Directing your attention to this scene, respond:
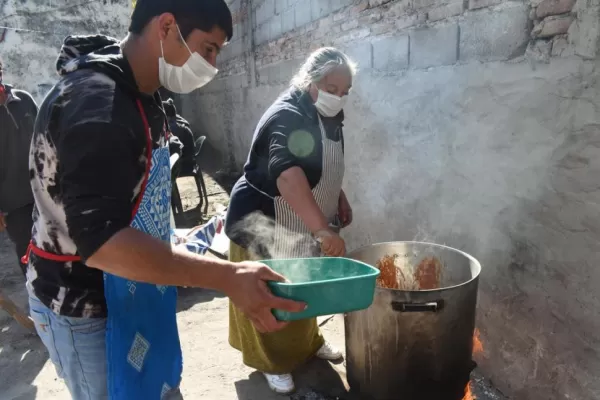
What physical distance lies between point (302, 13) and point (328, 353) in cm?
389

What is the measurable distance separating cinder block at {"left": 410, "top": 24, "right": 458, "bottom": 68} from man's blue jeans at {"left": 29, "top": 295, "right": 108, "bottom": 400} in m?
2.60

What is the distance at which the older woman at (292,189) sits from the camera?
2.34 m

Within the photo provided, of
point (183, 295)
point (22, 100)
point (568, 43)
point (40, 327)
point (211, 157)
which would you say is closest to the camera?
point (40, 327)

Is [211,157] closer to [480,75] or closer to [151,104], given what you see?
[480,75]

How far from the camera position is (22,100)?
3779 millimetres

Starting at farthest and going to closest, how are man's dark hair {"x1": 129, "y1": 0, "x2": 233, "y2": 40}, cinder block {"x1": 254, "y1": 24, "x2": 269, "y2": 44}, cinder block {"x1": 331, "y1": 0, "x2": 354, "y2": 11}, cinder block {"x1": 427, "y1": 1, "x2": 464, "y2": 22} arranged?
cinder block {"x1": 254, "y1": 24, "x2": 269, "y2": 44}, cinder block {"x1": 331, "y1": 0, "x2": 354, "y2": 11}, cinder block {"x1": 427, "y1": 1, "x2": 464, "y2": 22}, man's dark hair {"x1": 129, "y1": 0, "x2": 233, "y2": 40}

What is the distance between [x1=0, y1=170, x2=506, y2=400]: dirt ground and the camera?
9.91 ft

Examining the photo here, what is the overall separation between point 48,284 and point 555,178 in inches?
92.5

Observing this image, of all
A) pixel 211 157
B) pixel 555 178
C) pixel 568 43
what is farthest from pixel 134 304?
pixel 211 157

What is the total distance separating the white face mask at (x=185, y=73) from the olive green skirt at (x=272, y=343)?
149 centimetres

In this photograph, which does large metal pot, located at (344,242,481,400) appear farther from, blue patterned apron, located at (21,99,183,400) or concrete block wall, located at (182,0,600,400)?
blue patterned apron, located at (21,99,183,400)

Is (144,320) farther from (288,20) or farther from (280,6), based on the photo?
(280,6)

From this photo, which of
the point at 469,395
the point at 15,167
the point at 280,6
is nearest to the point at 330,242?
the point at 469,395

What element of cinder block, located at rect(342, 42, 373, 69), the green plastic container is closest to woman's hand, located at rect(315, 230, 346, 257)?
the green plastic container
